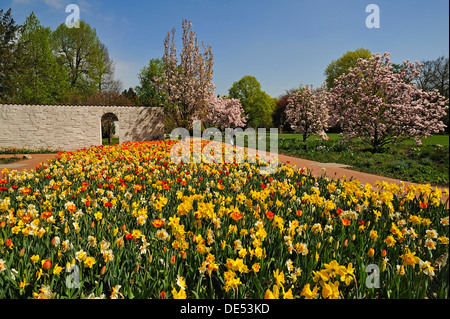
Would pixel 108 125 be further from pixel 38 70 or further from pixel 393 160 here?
pixel 393 160

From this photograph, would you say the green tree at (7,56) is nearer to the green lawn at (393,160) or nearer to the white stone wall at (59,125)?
the white stone wall at (59,125)

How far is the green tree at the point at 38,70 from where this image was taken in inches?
861

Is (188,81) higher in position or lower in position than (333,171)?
higher

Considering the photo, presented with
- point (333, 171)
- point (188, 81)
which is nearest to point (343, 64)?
point (188, 81)

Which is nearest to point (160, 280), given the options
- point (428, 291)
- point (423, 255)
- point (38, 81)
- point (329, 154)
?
point (428, 291)

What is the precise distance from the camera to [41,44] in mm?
22625

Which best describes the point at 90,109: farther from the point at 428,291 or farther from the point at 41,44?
the point at 428,291

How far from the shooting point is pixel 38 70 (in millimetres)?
24297

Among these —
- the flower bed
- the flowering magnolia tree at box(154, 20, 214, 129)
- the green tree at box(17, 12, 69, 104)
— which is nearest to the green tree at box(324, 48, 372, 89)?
the flowering magnolia tree at box(154, 20, 214, 129)

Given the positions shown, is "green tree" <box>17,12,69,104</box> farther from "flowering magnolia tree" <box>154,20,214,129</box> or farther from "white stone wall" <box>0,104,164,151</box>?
"flowering magnolia tree" <box>154,20,214,129</box>

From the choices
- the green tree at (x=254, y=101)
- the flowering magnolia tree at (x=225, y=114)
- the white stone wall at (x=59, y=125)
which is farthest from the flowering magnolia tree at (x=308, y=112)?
the green tree at (x=254, y=101)

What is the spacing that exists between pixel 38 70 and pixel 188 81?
1626cm

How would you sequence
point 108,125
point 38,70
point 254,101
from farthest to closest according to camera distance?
point 254,101 < point 38,70 < point 108,125
